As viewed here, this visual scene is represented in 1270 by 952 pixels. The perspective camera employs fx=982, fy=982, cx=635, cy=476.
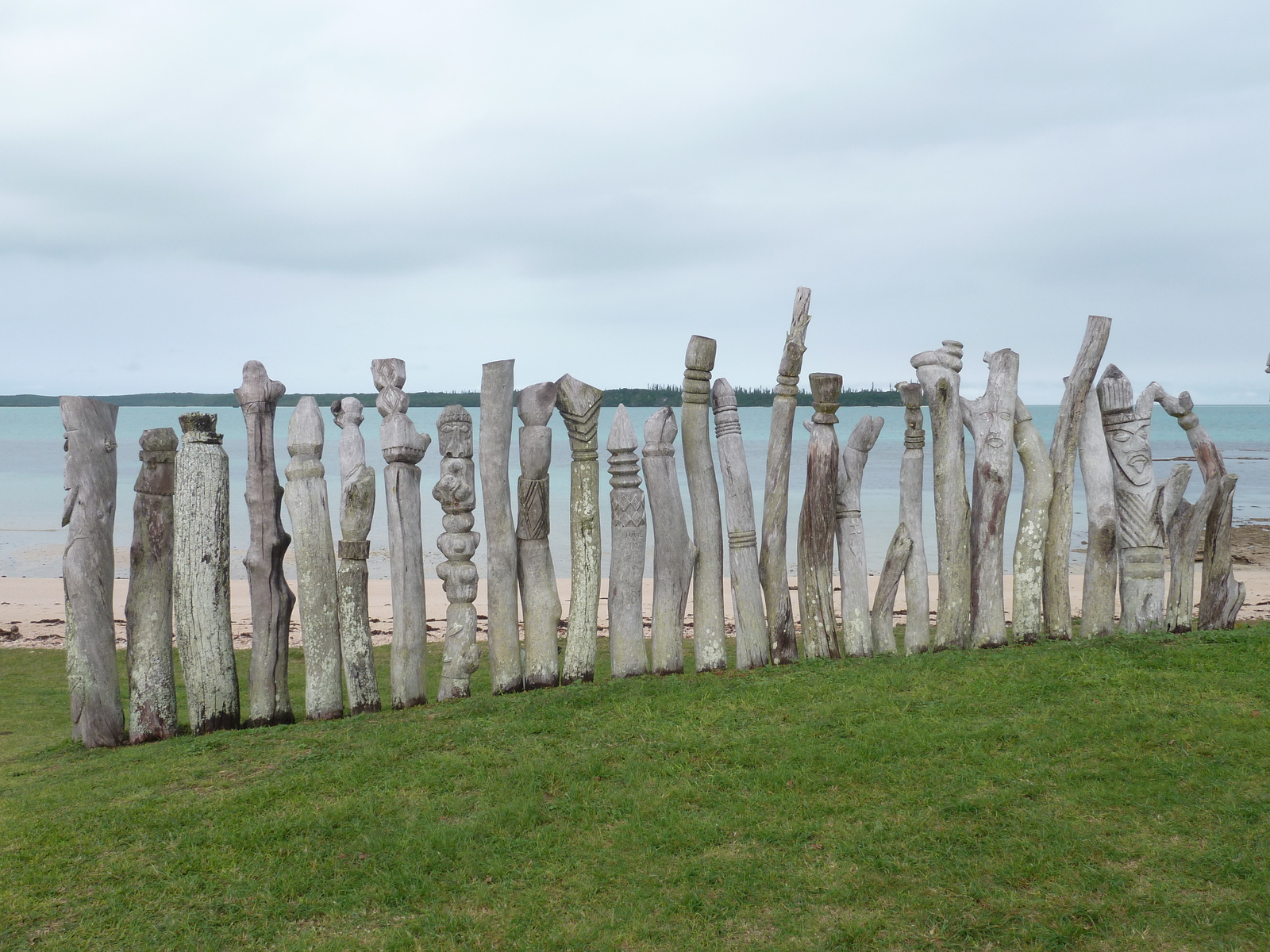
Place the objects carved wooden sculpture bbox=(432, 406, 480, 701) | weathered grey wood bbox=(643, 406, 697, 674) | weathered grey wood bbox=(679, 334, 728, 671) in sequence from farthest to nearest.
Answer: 1. weathered grey wood bbox=(679, 334, 728, 671)
2. weathered grey wood bbox=(643, 406, 697, 674)
3. carved wooden sculpture bbox=(432, 406, 480, 701)

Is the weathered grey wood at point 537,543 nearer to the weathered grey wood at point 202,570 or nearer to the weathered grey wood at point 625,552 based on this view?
the weathered grey wood at point 625,552

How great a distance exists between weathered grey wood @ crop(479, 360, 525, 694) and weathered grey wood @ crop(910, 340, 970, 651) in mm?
3034

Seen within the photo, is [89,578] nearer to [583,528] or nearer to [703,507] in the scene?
[583,528]

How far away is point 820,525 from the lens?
22.9 ft

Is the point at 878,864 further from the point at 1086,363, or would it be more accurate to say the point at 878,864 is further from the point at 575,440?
the point at 1086,363

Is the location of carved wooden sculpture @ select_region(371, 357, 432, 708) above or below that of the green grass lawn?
above

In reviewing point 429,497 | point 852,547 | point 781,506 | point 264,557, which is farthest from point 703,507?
point 429,497

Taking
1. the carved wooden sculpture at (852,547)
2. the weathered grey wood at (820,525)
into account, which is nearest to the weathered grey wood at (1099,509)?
the carved wooden sculpture at (852,547)

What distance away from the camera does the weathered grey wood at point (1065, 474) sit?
7.14 meters

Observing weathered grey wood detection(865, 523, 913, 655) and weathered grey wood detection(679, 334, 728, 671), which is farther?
weathered grey wood detection(865, 523, 913, 655)

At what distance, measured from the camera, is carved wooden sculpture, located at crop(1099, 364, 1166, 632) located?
7.16 metres

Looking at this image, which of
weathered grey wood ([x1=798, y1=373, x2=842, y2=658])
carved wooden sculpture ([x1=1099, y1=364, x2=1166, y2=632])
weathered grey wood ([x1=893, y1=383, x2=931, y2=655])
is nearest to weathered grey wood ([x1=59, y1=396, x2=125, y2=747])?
weathered grey wood ([x1=798, y1=373, x2=842, y2=658])

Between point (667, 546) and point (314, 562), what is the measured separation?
231 centimetres

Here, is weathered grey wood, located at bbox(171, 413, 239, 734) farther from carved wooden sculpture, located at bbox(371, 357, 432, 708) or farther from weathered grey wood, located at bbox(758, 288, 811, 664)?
weathered grey wood, located at bbox(758, 288, 811, 664)
